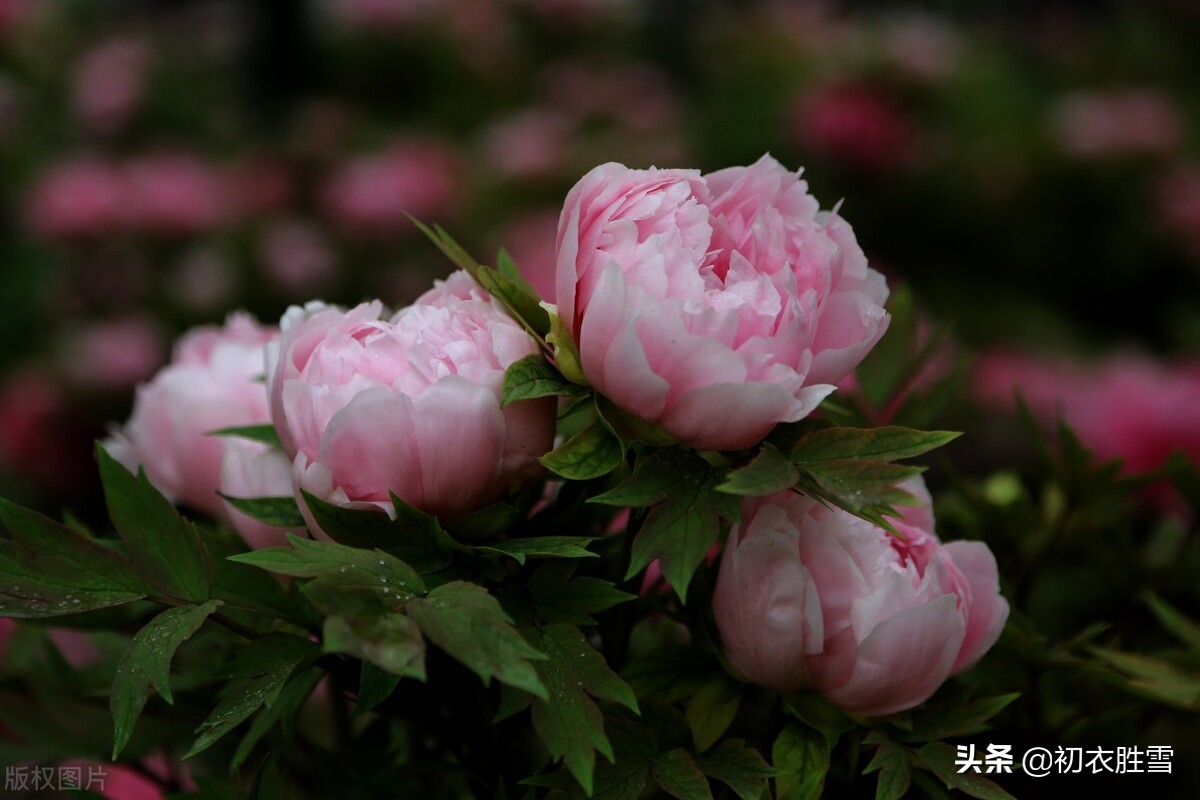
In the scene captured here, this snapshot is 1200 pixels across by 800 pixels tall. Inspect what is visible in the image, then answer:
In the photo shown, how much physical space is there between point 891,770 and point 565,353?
0.69ft

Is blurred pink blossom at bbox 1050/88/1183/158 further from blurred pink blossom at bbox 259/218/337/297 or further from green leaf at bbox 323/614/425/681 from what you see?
green leaf at bbox 323/614/425/681

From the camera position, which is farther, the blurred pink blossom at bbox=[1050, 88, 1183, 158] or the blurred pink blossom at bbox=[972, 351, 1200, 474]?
the blurred pink blossom at bbox=[1050, 88, 1183, 158]

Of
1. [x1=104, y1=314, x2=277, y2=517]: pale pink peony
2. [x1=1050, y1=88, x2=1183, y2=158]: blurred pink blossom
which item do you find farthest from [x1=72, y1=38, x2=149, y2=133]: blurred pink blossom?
[x1=104, y1=314, x2=277, y2=517]: pale pink peony

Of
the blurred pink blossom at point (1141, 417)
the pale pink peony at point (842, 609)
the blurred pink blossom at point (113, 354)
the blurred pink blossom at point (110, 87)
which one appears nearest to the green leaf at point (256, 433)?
the pale pink peony at point (842, 609)

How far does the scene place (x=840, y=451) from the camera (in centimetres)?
44

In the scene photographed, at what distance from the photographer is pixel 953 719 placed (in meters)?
0.49

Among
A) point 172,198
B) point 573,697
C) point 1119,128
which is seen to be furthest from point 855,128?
point 573,697

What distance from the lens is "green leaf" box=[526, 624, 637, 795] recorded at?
418mm

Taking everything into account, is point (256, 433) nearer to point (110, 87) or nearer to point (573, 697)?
point (573, 697)

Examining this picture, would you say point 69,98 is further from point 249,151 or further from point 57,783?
point 57,783

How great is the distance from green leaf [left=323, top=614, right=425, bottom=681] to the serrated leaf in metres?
0.04

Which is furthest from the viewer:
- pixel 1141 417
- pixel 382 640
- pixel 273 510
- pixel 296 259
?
pixel 296 259

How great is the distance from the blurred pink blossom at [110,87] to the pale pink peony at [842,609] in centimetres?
247

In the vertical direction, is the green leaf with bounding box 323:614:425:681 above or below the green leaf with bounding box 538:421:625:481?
below
